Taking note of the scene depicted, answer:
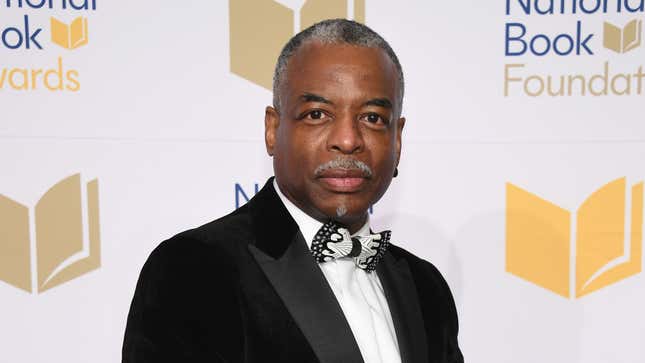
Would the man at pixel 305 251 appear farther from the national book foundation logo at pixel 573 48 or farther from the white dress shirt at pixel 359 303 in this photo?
the national book foundation logo at pixel 573 48

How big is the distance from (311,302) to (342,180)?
244 millimetres

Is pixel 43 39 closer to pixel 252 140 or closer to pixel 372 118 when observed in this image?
pixel 252 140

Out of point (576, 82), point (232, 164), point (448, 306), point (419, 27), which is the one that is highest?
point (419, 27)

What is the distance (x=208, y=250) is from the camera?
49.0 inches

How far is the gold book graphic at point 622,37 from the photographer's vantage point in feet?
7.43

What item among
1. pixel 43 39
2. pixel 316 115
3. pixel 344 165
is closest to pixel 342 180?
pixel 344 165

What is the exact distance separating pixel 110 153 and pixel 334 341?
4.37 ft

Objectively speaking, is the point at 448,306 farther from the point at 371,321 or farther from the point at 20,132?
the point at 20,132

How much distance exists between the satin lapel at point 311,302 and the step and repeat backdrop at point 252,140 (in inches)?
39.1

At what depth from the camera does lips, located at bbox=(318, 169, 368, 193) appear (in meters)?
1.26

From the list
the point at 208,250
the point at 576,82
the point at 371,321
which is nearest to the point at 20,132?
the point at 208,250

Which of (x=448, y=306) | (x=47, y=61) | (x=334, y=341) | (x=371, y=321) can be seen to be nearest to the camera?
(x=334, y=341)

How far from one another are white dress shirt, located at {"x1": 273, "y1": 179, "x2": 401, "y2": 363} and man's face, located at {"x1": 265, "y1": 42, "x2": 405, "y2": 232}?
0.19 ft

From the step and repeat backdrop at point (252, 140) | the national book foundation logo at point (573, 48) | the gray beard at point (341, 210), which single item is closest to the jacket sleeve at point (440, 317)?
the gray beard at point (341, 210)
